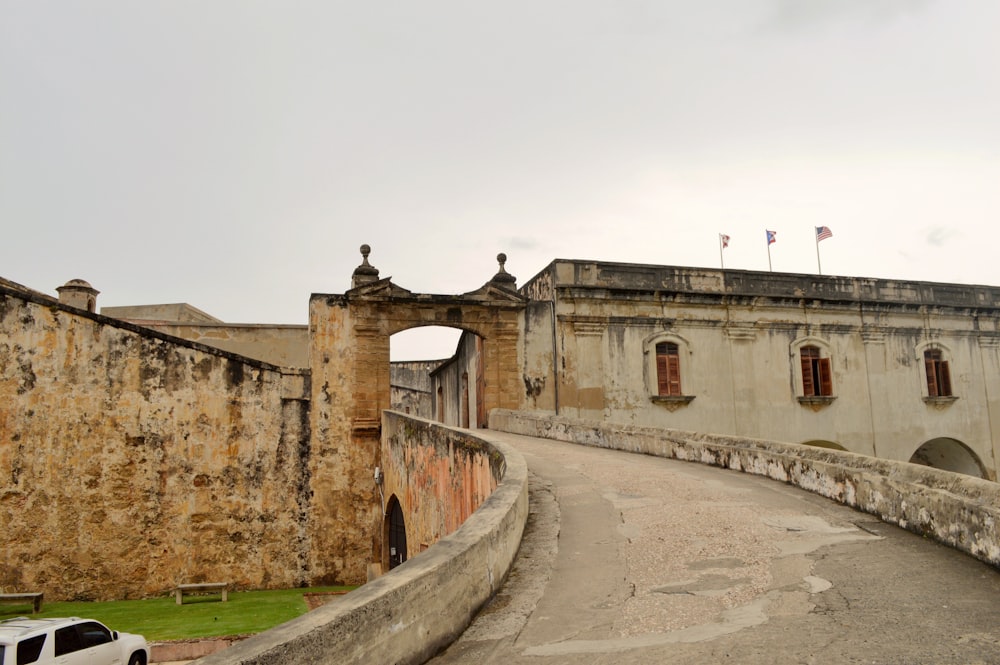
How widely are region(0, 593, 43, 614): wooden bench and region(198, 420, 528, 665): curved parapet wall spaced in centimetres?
1247

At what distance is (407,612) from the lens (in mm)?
2916

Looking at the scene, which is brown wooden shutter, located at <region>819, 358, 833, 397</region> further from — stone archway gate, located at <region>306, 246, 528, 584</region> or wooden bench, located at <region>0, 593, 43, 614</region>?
wooden bench, located at <region>0, 593, 43, 614</region>

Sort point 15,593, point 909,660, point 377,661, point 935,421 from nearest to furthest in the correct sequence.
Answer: point 377,661 → point 909,660 → point 15,593 → point 935,421

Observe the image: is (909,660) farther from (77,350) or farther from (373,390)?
(77,350)

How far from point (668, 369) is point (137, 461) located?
12729mm

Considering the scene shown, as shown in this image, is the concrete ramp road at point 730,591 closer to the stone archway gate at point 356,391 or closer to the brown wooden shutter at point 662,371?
the stone archway gate at point 356,391

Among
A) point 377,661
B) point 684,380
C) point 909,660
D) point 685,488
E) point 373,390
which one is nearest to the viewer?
point 377,661

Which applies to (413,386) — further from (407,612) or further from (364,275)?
(407,612)

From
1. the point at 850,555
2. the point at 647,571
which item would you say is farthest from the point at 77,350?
the point at 850,555

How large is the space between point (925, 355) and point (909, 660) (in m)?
21.7

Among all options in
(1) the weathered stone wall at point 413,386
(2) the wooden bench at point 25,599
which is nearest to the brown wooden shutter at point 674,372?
(2) the wooden bench at point 25,599

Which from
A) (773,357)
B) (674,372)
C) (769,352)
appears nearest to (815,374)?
(773,357)

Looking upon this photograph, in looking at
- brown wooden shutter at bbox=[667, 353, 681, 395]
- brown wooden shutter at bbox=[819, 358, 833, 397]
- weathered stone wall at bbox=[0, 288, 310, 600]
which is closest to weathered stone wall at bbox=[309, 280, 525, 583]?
weathered stone wall at bbox=[0, 288, 310, 600]

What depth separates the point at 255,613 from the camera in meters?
12.2
